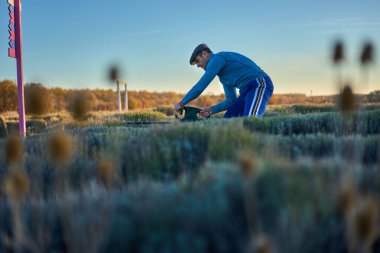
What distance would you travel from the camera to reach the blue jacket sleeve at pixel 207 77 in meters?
7.49

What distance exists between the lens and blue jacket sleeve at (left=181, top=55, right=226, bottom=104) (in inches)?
295

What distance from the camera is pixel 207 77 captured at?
25.0ft

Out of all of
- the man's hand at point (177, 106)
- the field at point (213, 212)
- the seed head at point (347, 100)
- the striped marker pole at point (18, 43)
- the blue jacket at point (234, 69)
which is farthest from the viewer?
the striped marker pole at point (18, 43)

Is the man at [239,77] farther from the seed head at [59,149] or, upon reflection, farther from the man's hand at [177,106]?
the seed head at [59,149]

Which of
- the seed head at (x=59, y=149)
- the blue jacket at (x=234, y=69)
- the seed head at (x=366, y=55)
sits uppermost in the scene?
the blue jacket at (x=234, y=69)

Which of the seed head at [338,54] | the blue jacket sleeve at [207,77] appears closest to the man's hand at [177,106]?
the blue jacket sleeve at [207,77]

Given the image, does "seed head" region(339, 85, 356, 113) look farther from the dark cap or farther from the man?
the dark cap

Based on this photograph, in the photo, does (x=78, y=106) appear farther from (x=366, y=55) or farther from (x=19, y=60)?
(x=19, y=60)

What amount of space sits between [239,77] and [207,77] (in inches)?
36.4

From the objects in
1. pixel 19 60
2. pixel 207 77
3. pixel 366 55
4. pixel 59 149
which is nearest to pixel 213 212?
pixel 59 149

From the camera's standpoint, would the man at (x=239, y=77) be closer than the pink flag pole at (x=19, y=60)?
Yes

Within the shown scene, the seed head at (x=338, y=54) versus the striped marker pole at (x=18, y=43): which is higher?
the striped marker pole at (x=18, y=43)

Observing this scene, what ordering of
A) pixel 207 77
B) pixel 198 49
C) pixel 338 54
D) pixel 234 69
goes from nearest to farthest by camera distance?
pixel 338 54 < pixel 207 77 < pixel 198 49 < pixel 234 69

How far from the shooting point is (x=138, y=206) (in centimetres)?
286
